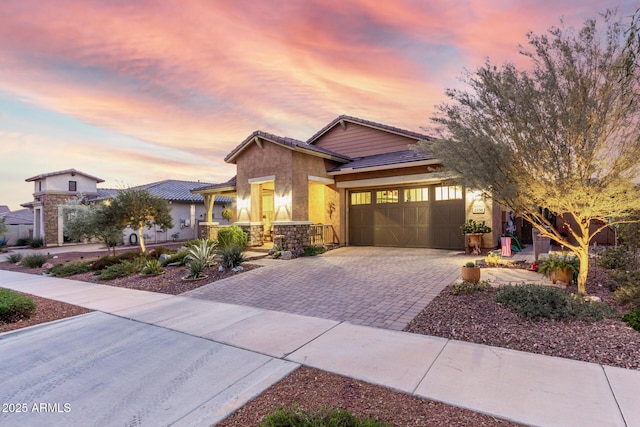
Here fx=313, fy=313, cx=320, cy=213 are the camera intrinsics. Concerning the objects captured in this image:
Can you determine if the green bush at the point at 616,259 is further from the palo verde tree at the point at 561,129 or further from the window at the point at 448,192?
the window at the point at 448,192

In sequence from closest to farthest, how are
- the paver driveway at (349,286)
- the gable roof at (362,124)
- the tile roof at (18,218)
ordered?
1. the paver driveway at (349,286)
2. the gable roof at (362,124)
3. the tile roof at (18,218)

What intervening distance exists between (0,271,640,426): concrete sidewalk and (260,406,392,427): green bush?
0.57 m

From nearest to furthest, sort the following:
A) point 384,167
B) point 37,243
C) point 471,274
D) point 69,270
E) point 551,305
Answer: point 551,305 < point 471,274 < point 69,270 < point 384,167 < point 37,243

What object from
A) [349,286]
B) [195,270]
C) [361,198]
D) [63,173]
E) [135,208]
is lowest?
[349,286]

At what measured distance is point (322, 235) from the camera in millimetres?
14250

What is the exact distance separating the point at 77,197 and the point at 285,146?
839 inches

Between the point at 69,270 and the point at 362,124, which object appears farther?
the point at 362,124

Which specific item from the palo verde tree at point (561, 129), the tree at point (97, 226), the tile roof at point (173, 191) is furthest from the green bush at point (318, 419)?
the tile roof at point (173, 191)

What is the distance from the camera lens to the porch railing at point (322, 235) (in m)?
13.7

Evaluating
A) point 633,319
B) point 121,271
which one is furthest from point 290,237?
point 633,319

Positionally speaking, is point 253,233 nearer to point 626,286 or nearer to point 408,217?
point 408,217

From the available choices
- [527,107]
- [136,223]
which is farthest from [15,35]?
[527,107]

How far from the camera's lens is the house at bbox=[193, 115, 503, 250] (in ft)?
41.2

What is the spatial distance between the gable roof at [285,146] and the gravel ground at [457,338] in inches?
331
